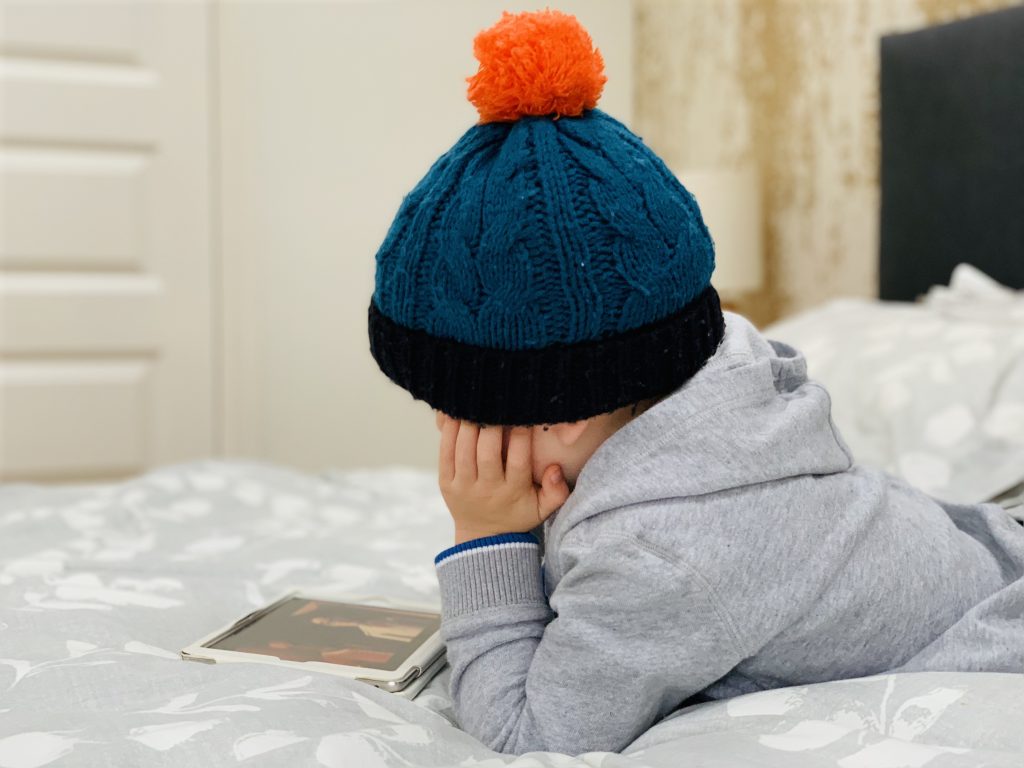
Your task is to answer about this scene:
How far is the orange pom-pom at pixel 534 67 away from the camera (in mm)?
719

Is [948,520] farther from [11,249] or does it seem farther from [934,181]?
[11,249]

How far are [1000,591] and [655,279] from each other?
1.28 feet

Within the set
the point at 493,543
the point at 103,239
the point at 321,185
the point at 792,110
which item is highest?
the point at 792,110

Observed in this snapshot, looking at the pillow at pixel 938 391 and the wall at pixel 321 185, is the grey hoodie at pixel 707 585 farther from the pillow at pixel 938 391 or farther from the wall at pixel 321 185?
the wall at pixel 321 185

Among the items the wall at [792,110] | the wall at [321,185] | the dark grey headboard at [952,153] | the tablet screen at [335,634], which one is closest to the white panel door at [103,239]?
the wall at [321,185]

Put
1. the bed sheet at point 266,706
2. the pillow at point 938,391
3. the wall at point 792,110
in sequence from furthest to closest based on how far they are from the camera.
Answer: the wall at point 792,110, the pillow at point 938,391, the bed sheet at point 266,706

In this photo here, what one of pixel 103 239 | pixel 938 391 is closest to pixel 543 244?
pixel 938 391

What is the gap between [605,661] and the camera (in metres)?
0.69

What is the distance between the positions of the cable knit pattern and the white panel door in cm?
216

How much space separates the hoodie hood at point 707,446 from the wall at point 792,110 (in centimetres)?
→ 153

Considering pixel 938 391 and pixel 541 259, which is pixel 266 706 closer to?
pixel 541 259

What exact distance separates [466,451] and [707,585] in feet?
0.70

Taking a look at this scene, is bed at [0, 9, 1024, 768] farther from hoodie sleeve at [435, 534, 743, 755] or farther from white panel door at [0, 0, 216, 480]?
white panel door at [0, 0, 216, 480]

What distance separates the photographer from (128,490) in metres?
1.54
